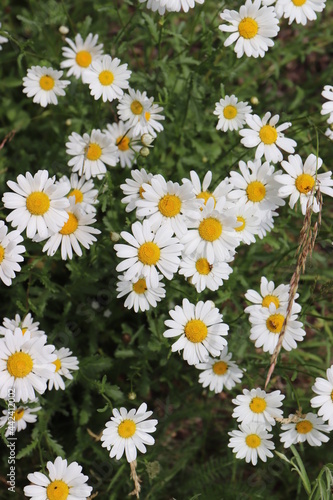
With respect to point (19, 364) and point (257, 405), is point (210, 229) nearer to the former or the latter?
point (257, 405)

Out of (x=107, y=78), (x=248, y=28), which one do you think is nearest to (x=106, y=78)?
(x=107, y=78)

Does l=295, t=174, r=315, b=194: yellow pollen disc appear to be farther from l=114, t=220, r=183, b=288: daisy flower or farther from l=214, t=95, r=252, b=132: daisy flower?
l=114, t=220, r=183, b=288: daisy flower

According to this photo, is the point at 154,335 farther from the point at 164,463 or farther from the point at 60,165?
the point at 60,165

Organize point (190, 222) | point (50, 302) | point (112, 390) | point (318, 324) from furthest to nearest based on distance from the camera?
point (318, 324)
point (50, 302)
point (112, 390)
point (190, 222)

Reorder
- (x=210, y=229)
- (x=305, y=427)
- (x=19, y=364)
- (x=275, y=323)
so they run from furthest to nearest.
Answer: (x=305, y=427), (x=275, y=323), (x=210, y=229), (x=19, y=364)

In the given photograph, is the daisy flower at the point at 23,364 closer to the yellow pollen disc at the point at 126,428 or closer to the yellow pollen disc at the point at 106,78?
the yellow pollen disc at the point at 126,428

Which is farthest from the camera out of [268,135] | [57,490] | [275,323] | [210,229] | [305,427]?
[268,135]

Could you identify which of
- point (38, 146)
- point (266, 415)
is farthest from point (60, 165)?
point (266, 415)
